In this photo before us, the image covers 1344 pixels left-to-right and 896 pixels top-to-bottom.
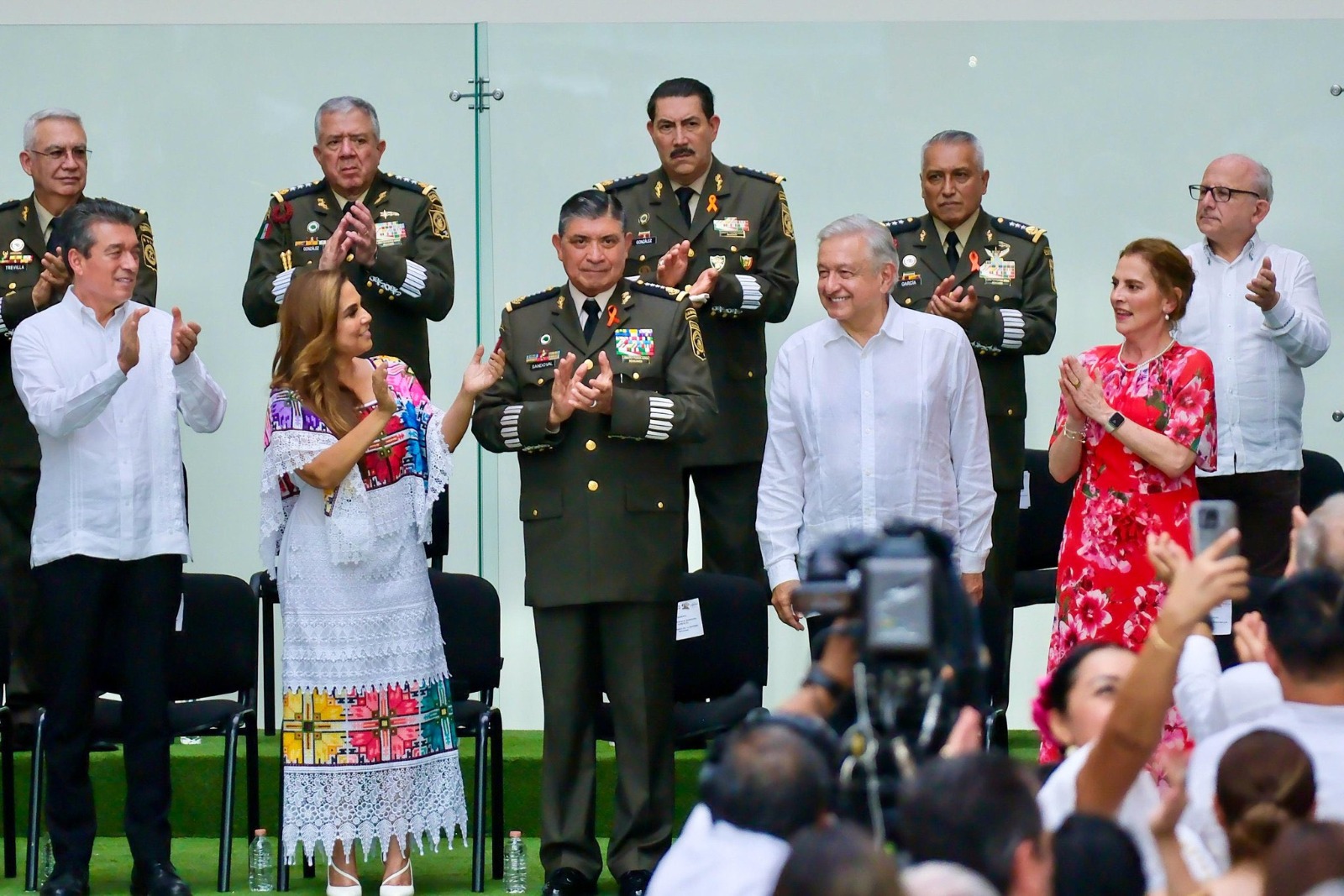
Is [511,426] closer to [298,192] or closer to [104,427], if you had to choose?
[104,427]

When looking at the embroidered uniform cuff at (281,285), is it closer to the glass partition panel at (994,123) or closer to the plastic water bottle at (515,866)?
the glass partition panel at (994,123)

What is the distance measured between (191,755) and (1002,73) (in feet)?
10.4

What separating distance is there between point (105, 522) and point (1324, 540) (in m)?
2.68

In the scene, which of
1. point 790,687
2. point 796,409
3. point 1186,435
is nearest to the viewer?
point 1186,435

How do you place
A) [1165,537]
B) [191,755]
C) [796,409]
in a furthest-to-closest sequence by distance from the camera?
1. [191,755]
2. [796,409]
3. [1165,537]

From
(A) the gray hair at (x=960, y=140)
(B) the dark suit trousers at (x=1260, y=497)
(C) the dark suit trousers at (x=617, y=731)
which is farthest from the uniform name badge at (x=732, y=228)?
(B) the dark suit trousers at (x=1260, y=497)

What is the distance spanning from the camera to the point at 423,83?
6020 mm

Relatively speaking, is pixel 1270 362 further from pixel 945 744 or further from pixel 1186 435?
pixel 945 744

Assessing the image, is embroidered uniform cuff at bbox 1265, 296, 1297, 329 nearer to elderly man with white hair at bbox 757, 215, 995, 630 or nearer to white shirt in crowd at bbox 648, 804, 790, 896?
elderly man with white hair at bbox 757, 215, 995, 630

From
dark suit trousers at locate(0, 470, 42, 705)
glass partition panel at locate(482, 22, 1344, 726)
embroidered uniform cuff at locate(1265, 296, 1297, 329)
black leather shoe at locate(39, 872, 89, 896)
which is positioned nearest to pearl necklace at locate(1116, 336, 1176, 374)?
embroidered uniform cuff at locate(1265, 296, 1297, 329)

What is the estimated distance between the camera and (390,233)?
554 cm

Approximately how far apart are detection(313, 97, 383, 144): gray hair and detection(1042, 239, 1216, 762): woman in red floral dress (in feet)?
7.06

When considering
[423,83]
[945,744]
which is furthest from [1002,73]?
[945,744]

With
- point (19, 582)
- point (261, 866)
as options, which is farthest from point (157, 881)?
point (19, 582)
